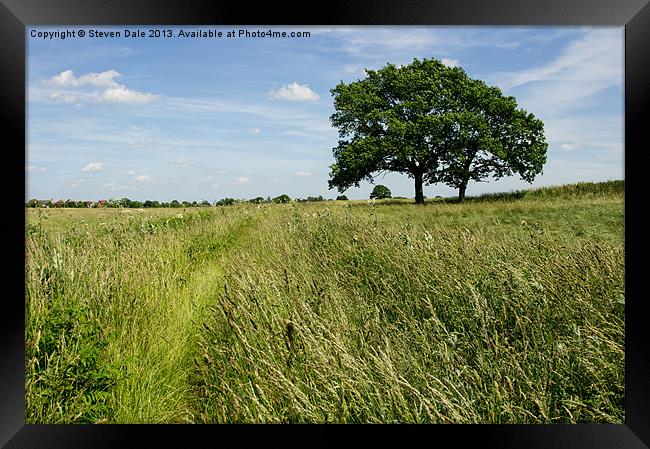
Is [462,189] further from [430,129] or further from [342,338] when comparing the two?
[342,338]

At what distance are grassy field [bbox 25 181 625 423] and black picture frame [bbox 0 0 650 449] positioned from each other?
26 cm

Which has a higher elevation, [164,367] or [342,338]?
[342,338]

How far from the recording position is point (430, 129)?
24.4 meters

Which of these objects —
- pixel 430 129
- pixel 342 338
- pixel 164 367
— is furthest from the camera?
pixel 430 129

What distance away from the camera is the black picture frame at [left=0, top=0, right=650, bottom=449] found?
2.60 meters

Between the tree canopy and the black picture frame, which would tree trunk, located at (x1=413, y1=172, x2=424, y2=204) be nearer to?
the tree canopy

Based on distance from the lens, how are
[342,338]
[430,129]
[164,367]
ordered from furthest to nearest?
[430,129], [164,367], [342,338]
